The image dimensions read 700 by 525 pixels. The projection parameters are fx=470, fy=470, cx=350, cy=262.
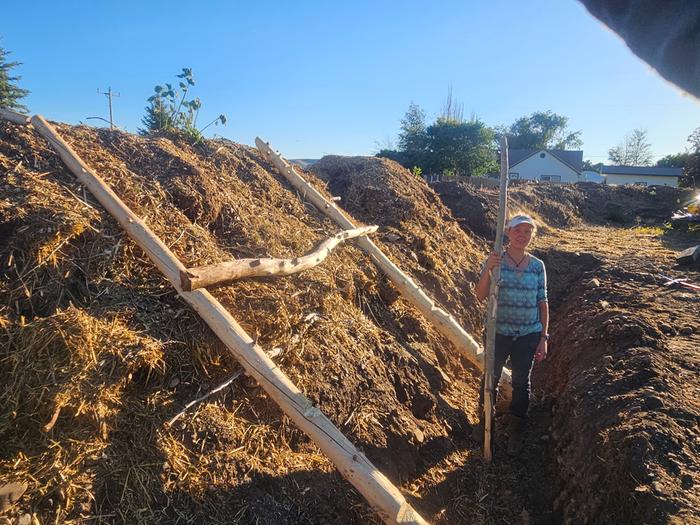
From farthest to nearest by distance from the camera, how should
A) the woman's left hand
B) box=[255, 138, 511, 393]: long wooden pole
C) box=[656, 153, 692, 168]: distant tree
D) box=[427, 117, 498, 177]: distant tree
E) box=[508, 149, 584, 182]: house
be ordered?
box=[656, 153, 692, 168]: distant tree
box=[508, 149, 584, 182]: house
box=[427, 117, 498, 177]: distant tree
box=[255, 138, 511, 393]: long wooden pole
the woman's left hand

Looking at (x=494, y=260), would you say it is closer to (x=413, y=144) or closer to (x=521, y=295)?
(x=521, y=295)

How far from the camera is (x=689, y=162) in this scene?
3256 cm

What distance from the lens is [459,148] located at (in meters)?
31.0

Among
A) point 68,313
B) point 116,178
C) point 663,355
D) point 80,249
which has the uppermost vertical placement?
point 116,178

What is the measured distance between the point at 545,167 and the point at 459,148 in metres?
20.8

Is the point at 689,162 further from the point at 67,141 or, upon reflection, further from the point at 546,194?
the point at 67,141

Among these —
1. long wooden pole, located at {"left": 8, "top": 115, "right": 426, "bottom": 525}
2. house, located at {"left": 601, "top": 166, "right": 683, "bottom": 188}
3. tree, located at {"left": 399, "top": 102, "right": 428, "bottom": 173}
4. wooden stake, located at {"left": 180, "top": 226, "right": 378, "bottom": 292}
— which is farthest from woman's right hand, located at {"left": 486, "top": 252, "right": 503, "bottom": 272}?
house, located at {"left": 601, "top": 166, "right": 683, "bottom": 188}

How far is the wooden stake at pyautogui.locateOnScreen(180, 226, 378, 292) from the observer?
304 centimetres

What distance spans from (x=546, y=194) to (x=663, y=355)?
1487 centimetres

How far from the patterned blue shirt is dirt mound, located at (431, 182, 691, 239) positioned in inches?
220

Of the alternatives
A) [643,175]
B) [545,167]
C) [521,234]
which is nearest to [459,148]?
[545,167]

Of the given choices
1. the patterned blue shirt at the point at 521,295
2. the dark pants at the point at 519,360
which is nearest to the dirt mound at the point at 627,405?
the dark pants at the point at 519,360

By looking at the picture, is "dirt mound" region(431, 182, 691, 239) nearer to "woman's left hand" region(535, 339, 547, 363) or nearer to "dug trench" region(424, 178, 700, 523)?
"dug trench" region(424, 178, 700, 523)

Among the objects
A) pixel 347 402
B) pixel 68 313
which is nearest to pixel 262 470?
pixel 347 402
